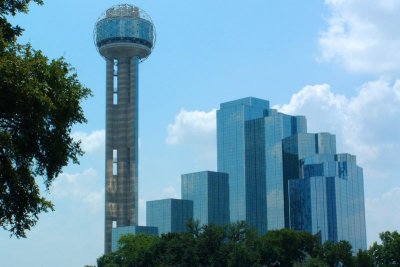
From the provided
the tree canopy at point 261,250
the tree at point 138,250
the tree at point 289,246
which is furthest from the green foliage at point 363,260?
the tree at point 138,250

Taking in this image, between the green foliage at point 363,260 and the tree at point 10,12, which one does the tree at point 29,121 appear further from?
the green foliage at point 363,260

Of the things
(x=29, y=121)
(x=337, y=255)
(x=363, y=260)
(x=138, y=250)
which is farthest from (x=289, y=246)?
(x=29, y=121)

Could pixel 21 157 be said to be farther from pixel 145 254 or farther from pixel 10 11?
pixel 145 254

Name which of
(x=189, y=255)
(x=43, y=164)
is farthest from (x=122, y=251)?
(x=43, y=164)

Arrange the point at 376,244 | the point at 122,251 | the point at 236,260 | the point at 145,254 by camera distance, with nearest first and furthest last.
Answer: the point at 236,260, the point at 376,244, the point at 145,254, the point at 122,251

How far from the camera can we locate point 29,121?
35.2m

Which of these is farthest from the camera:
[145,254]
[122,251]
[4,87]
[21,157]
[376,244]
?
[122,251]

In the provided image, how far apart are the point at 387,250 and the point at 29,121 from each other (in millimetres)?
101184

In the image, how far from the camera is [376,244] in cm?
12962

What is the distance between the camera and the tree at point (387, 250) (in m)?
125

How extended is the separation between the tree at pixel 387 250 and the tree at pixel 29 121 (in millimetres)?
96155

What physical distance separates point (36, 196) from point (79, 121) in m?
4.37

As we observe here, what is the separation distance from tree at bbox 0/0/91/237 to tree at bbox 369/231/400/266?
96.2m

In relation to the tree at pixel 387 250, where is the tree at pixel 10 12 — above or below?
above
